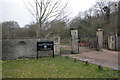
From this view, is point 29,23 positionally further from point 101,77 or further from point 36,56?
point 101,77

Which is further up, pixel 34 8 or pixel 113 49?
pixel 34 8

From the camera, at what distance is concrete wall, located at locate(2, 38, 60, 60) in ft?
25.5

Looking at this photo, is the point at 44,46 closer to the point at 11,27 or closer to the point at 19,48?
the point at 19,48

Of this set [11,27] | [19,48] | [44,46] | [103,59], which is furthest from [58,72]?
[11,27]

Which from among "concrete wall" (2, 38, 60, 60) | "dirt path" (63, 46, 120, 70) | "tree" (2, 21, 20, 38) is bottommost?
"dirt path" (63, 46, 120, 70)

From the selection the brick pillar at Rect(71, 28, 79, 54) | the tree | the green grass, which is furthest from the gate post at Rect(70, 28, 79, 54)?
the tree

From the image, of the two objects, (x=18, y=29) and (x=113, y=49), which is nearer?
(x=113, y=49)

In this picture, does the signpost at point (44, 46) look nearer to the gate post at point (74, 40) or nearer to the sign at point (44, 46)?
the sign at point (44, 46)

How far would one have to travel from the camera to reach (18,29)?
1559 cm

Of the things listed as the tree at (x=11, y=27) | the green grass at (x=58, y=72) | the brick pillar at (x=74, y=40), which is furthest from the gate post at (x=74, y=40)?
the tree at (x=11, y=27)

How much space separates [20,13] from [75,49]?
810cm

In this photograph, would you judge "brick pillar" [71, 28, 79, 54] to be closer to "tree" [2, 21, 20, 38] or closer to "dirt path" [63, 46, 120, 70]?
"dirt path" [63, 46, 120, 70]

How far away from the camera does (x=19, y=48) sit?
8.04 m

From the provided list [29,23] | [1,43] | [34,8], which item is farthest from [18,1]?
[1,43]
